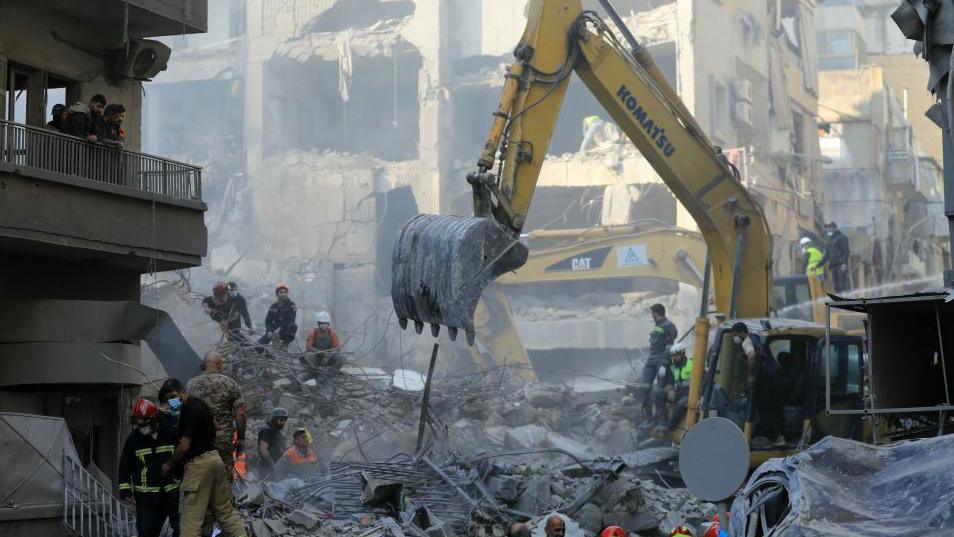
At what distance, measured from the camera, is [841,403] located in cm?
1534

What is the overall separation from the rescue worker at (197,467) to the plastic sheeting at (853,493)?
3.77m

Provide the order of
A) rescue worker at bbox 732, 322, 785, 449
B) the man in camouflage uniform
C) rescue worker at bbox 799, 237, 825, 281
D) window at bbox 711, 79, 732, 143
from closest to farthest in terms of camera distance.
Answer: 1. the man in camouflage uniform
2. rescue worker at bbox 732, 322, 785, 449
3. rescue worker at bbox 799, 237, 825, 281
4. window at bbox 711, 79, 732, 143

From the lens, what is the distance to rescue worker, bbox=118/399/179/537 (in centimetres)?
1022

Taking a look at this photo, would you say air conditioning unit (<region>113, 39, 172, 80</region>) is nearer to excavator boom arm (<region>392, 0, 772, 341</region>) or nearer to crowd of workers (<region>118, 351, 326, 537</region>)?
excavator boom arm (<region>392, 0, 772, 341</region>)

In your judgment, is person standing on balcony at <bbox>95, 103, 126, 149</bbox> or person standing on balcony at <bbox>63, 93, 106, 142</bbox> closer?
person standing on balcony at <bbox>63, 93, 106, 142</bbox>

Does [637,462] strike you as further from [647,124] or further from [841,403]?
[647,124]

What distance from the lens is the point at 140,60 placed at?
1616cm

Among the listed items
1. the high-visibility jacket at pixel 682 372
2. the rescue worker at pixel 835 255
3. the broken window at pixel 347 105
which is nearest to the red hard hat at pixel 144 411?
the high-visibility jacket at pixel 682 372

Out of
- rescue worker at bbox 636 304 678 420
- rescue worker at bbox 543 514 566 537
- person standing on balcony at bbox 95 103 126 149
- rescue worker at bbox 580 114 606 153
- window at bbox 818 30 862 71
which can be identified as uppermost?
window at bbox 818 30 862 71

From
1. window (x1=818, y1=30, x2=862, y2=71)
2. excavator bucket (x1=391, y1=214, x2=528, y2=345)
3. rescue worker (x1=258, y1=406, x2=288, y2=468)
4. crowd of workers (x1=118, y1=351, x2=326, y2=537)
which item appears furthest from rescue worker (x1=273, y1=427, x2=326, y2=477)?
window (x1=818, y1=30, x2=862, y2=71)

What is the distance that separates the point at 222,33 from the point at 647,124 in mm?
30410

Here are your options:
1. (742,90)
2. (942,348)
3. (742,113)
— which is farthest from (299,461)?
(742,90)

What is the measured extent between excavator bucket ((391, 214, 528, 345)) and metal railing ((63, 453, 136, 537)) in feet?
11.3

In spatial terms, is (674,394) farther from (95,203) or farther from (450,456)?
(95,203)
